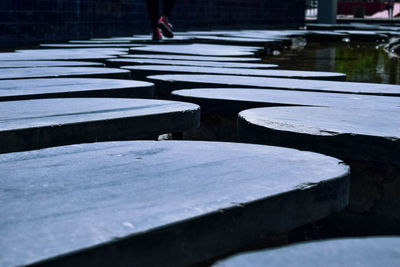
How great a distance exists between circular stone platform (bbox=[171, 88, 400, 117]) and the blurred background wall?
154 inches

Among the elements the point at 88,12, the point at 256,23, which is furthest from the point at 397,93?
the point at 256,23

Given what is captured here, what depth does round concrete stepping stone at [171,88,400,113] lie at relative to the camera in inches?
66.9

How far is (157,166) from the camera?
1016 mm

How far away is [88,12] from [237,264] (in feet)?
20.3

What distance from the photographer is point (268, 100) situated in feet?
5.69

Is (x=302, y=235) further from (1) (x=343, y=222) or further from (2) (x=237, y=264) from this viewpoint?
(2) (x=237, y=264)

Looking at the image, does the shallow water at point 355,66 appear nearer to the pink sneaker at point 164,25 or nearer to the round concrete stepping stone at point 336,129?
the pink sneaker at point 164,25

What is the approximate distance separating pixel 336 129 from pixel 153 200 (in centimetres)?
57

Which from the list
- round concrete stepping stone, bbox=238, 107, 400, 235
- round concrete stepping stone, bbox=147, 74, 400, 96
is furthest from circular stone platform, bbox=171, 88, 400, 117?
round concrete stepping stone, bbox=238, 107, 400, 235

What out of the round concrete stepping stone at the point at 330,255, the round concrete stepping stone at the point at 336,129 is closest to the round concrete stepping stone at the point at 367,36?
the round concrete stepping stone at the point at 336,129

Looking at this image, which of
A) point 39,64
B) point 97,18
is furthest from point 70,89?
point 97,18

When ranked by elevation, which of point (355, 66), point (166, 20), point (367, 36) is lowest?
point (355, 66)

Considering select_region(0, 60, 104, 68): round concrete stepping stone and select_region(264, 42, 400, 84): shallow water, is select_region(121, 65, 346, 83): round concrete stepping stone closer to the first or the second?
select_region(0, 60, 104, 68): round concrete stepping stone

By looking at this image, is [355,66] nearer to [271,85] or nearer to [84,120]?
[271,85]
